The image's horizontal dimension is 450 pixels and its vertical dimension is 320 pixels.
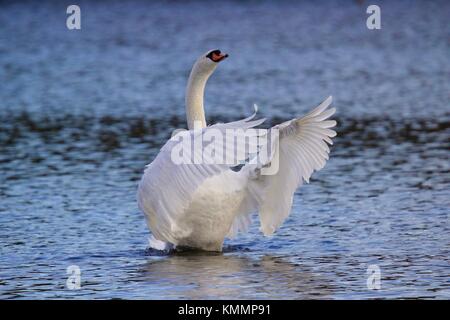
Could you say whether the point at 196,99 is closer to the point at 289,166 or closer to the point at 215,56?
the point at 215,56

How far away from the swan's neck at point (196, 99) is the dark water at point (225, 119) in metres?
1.26

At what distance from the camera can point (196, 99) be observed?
11.2 m

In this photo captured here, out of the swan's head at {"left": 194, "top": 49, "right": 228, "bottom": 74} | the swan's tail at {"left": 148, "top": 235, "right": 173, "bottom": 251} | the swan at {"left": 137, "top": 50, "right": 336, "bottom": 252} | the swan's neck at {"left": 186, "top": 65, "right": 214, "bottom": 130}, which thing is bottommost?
the swan's tail at {"left": 148, "top": 235, "right": 173, "bottom": 251}

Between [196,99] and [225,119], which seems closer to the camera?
[196,99]

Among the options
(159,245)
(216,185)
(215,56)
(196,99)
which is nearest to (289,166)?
(216,185)

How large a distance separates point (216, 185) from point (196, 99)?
1159 mm

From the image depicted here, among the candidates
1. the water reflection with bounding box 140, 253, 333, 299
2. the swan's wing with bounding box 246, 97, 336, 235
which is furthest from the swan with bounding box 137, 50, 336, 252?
the water reflection with bounding box 140, 253, 333, 299

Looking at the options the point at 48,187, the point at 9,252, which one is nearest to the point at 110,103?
the point at 48,187

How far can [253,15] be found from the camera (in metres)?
46.6

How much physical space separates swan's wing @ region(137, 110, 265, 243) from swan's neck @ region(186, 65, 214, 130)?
965mm

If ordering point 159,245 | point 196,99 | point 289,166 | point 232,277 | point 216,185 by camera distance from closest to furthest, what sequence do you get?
point 232,277
point 216,185
point 289,166
point 159,245
point 196,99

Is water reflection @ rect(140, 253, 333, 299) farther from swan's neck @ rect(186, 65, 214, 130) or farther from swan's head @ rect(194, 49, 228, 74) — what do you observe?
swan's head @ rect(194, 49, 228, 74)

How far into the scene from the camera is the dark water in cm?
1014

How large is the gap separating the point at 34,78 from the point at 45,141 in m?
9.36
